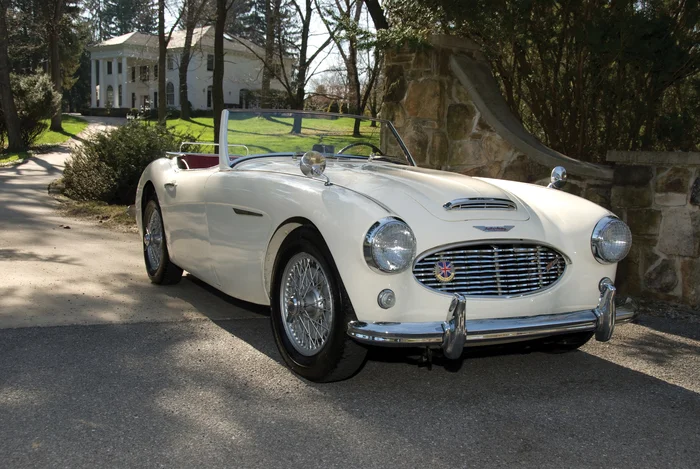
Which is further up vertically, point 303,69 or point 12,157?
point 303,69

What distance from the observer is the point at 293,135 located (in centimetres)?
529

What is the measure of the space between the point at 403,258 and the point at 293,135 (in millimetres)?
2167

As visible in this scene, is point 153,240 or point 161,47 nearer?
point 153,240

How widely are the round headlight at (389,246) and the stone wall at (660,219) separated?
10.6ft

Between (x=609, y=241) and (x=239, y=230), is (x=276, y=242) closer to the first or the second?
(x=239, y=230)

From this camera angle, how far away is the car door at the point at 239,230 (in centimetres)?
425

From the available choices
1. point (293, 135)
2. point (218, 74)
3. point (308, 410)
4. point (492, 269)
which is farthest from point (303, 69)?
point (308, 410)

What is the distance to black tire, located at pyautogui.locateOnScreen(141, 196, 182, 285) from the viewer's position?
579cm

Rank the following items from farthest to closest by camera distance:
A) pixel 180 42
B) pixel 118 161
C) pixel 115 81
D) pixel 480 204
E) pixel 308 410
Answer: pixel 115 81 < pixel 180 42 < pixel 118 161 < pixel 480 204 < pixel 308 410

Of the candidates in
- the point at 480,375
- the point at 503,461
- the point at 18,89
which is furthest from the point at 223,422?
the point at 18,89

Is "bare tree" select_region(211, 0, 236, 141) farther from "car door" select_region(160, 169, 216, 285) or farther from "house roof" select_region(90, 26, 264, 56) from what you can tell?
"house roof" select_region(90, 26, 264, 56)

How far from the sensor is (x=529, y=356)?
4500 millimetres

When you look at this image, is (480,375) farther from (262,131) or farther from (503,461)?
(262,131)

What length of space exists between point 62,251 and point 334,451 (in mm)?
5097
